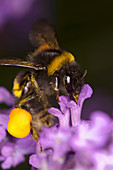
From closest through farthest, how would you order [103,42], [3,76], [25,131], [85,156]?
1. [85,156]
2. [25,131]
3. [3,76]
4. [103,42]

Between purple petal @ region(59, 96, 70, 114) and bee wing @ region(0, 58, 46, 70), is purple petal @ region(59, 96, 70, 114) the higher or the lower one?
the lower one

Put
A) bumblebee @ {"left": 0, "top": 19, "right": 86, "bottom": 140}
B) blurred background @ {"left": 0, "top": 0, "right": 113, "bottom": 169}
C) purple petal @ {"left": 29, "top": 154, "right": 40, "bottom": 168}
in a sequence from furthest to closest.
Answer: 1. blurred background @ {"left": 0, "top": 0, "right": 113, "bottom": 169}
2. bumblebee @ {"left": 0, "top": 19, "right": 86, "bottom": 140}
3. purple petal @ {"left": 29, "top": 154, "right": 40, "bottom": 168}

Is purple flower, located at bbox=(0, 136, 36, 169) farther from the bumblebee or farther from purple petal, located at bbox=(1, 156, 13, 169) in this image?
the bumblebee

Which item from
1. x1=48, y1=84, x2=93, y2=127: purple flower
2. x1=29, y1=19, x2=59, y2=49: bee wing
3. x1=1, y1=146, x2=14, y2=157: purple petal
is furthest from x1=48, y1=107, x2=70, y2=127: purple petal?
x1=29, y1=19, x2=59, y2=49: bee wing

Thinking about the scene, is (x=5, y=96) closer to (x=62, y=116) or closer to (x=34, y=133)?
(x=34, y=133)

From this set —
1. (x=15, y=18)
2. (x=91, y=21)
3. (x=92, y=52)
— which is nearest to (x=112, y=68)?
(x=92, y=52)

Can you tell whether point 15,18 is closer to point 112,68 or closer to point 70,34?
point 70,34
